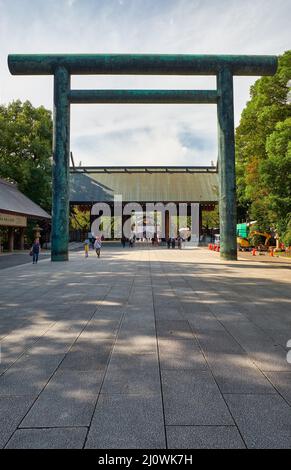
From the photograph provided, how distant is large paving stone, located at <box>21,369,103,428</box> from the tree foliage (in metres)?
14.7

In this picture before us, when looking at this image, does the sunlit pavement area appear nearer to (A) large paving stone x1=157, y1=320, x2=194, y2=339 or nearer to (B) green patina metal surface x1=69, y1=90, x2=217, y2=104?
(A) large paving stone x1=157, y1=320, x2=194, y2=339

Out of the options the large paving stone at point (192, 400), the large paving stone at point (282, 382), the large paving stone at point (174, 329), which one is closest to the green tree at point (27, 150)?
the large paving stone at point (174, 329)

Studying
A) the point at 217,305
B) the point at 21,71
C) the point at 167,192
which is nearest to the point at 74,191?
the point at 167,192

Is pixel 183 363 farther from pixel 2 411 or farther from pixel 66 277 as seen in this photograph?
pixel 66 277

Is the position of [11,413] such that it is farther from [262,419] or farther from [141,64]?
[141,64]

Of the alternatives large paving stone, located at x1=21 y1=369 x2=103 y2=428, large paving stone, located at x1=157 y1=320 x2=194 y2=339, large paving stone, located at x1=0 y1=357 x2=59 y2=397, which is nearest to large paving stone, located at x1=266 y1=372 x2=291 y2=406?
large paving stone, located at x1=157 y1=320 x2=194 y2=339

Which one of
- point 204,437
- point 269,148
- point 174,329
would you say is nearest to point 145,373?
point 204,437

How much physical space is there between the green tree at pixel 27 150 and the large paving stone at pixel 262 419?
29.0 m

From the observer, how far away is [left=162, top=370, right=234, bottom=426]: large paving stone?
95.8 inches

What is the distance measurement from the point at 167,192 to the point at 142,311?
31.6m

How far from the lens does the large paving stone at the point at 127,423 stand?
2.16 m

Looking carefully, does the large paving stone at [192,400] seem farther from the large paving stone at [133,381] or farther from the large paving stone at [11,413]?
the large paving stone at [11,413]

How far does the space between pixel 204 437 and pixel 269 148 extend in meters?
16.6

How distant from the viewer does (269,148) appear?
16.5 metres
